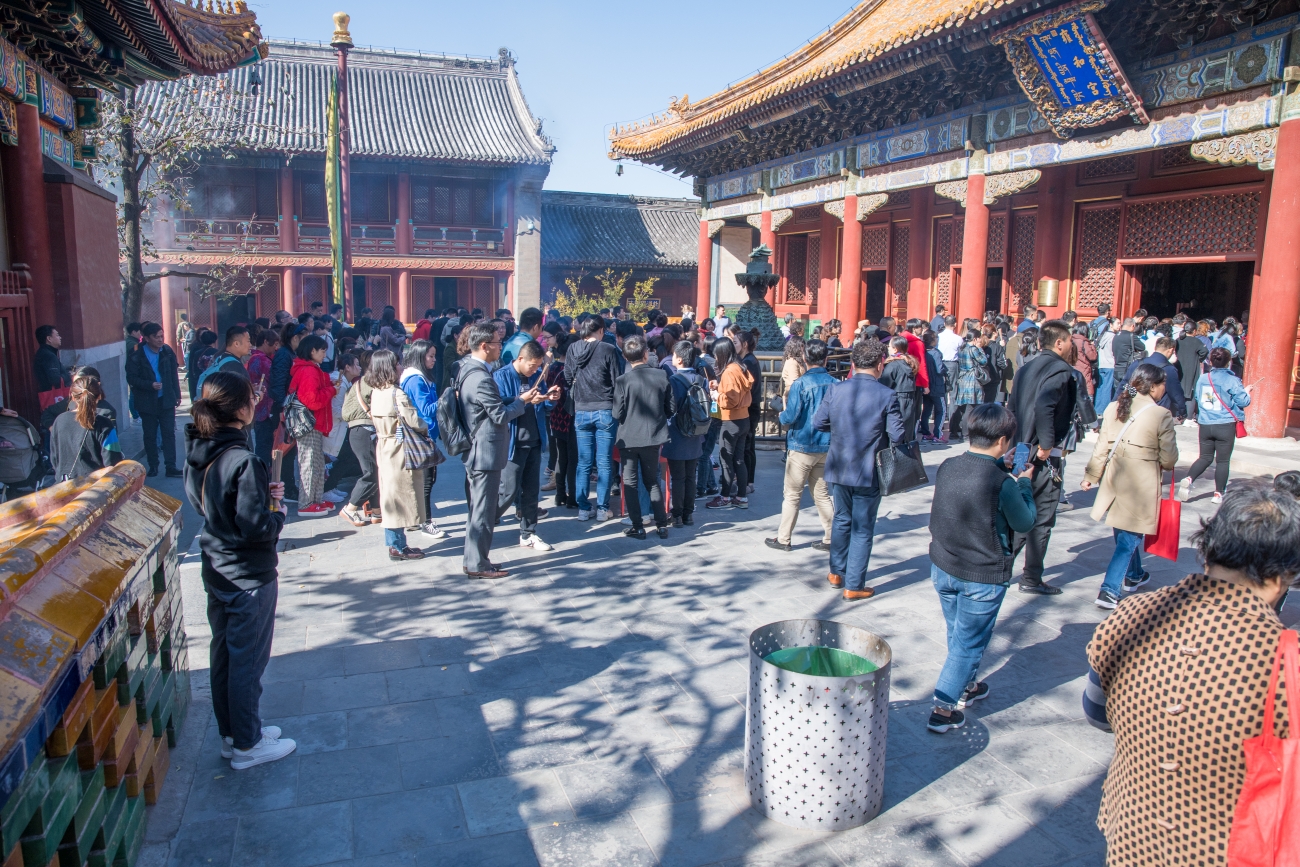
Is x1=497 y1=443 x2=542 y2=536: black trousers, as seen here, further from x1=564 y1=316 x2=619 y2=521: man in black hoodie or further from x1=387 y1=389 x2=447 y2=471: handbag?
x1=564 y1=316 x2=619 y2=521: man in black hoodie

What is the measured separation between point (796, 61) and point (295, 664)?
50.9ft

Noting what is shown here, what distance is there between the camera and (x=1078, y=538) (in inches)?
275

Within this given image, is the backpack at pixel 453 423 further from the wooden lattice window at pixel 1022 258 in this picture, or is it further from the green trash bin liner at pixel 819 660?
the wooden lattice window at pixel 1022 258

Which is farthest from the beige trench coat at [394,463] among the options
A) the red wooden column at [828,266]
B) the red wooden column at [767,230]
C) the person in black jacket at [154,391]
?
the red wooden column at [828,266]

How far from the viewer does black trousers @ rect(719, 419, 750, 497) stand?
766cm

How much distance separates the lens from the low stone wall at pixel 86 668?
6.68ft

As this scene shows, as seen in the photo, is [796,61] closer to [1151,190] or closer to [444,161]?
[1151,190]

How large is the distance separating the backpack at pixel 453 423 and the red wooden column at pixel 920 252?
12.6 metres

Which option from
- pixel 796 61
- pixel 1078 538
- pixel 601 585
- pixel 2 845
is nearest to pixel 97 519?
pixel 2 845

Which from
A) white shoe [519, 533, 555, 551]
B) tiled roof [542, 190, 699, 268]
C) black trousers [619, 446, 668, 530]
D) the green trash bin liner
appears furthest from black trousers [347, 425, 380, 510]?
tiled roof [542, 190, 699, 268]

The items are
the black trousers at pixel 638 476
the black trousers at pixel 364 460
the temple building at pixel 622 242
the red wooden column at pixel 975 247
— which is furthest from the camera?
the temple building at pixel 622 242

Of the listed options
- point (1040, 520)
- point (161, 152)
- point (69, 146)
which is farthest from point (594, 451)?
point (161, 152)

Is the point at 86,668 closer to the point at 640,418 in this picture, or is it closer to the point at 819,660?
the point at 819,660

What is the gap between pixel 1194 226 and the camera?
11.9 metres
